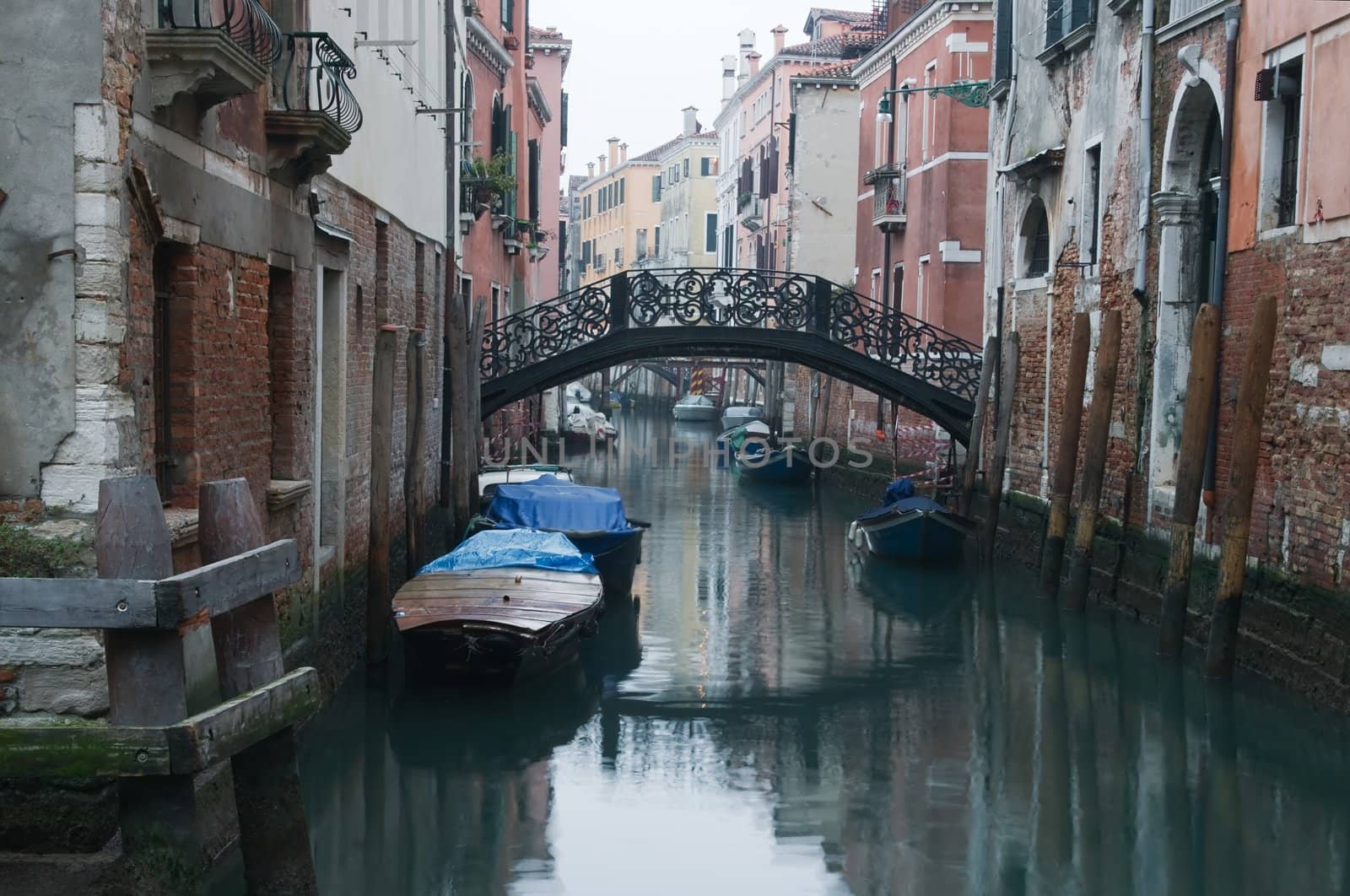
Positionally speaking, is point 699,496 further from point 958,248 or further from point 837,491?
point 958,248

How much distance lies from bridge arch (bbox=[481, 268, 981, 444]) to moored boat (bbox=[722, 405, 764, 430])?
1718 cm

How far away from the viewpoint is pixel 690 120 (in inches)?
2028

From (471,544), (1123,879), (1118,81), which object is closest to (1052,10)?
(1118,81)

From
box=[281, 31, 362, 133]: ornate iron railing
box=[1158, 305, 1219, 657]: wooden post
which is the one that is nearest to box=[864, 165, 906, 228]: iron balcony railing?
box=[1158, 305, 1219, 657]: wooden post

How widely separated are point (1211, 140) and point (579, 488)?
552 centimetres

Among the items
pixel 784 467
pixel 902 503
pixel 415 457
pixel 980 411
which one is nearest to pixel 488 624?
pixel 415 457

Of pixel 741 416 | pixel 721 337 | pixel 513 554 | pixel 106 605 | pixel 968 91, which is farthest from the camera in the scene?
pixel 741 416

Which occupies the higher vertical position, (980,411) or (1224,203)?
(1224,203)

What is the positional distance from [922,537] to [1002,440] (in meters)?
1.32

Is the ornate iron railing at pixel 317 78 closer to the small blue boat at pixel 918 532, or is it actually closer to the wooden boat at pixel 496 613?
the wooden boat at pixel 496 613

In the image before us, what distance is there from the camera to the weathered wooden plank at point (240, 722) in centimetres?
364

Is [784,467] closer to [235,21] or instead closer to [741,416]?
[741,416]

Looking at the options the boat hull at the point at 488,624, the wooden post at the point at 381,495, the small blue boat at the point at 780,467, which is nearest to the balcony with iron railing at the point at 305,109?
the wooden post at the point at 381,495

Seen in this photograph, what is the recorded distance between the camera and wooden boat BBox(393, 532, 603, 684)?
859 centimetres
